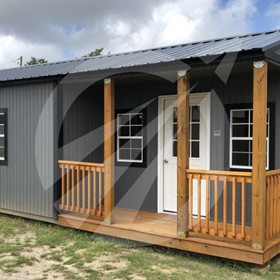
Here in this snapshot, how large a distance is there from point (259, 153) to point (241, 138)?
1.65 meters

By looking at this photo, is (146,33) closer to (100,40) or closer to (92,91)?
(100,40)

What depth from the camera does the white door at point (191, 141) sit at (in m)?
6.07

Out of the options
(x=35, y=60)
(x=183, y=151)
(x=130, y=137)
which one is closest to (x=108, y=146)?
(x=183, y=151)

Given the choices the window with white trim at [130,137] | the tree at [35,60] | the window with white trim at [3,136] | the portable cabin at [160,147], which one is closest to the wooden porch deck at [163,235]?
the portable cabin at [160,147]

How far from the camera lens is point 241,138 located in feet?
18.7

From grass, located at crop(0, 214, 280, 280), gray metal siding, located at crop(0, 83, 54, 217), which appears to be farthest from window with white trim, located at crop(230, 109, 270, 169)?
gray metal siding, located at crop(0, 83, 54, 217)

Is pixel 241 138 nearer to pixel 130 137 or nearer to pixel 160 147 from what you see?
pixel 160 147

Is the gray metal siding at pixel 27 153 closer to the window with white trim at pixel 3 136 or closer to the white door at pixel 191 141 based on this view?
the window with white trim at pixel 3 136

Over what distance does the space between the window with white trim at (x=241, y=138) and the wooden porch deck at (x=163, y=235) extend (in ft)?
4.46

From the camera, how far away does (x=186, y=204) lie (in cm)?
465

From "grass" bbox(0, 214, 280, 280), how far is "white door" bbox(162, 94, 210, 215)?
149 cm

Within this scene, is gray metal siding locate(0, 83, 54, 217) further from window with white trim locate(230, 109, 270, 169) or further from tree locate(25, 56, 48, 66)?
tree locate(25, 56, 48, 66)

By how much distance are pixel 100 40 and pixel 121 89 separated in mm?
27099

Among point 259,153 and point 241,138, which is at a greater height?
point 241,138
